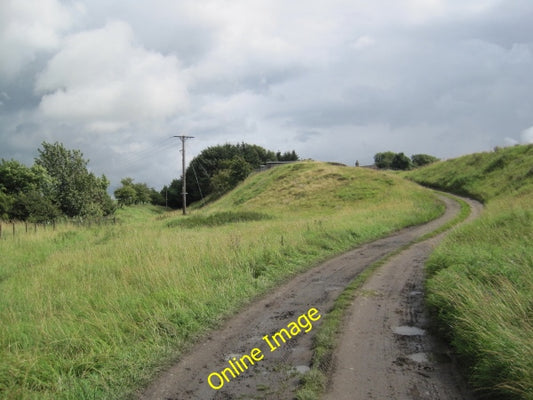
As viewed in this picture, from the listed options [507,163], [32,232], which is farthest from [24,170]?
[507,163]

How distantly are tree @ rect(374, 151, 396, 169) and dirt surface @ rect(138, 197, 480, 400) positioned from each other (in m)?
97.0

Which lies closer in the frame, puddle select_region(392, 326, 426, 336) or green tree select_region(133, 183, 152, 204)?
puddle select_region(392, 326, 426, 336)

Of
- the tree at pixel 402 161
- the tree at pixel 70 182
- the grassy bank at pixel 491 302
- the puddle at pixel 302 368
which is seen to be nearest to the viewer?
the grassy bank at pixel 491 302

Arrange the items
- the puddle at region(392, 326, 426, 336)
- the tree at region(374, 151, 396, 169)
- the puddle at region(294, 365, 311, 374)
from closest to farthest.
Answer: the puddle at region(294, 365, 311, 374) → the puddle at region(392, 326, 426, 336) → the tree at region(374, 151, 396, 169)

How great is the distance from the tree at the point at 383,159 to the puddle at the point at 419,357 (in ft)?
324

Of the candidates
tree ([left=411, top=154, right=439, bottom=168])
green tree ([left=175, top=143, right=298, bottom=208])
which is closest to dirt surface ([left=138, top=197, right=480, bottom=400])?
green tree ([left=175, top=143, right=298, bottom=208])

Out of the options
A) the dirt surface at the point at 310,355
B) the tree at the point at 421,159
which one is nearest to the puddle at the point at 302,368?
the dirt surface at the point at 310,355

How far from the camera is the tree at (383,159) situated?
3939 inches

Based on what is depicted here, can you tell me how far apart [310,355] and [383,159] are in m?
109

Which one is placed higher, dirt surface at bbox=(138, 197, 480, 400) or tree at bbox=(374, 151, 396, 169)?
tree at bbox=(374, 151, 396, 169)

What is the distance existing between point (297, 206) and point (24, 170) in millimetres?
31385

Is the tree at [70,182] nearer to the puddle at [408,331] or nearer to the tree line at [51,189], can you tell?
the tree line at [51,189]

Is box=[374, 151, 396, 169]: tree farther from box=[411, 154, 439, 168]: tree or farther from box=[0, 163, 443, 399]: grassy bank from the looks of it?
box=[0, 163, 443, 399]: grassy bank

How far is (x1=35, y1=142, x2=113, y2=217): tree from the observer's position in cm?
4641
